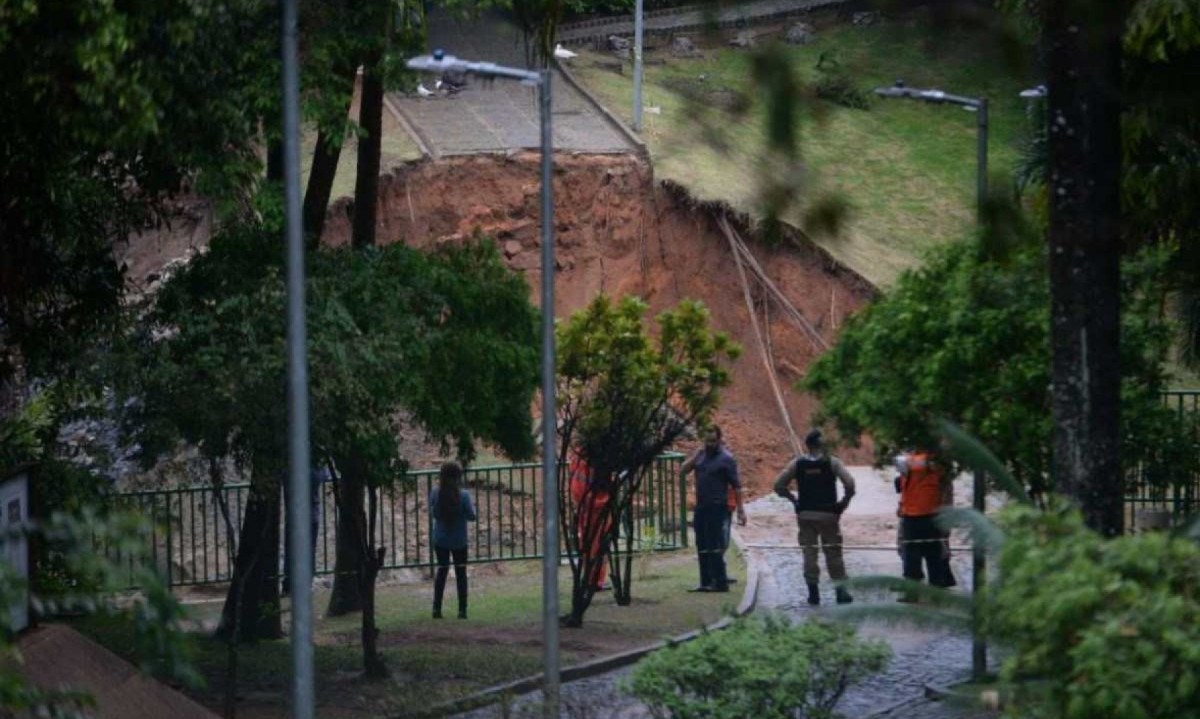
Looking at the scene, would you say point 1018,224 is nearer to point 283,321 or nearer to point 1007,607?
point 1007,607

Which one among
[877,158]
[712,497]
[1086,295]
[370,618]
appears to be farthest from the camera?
[877,158]

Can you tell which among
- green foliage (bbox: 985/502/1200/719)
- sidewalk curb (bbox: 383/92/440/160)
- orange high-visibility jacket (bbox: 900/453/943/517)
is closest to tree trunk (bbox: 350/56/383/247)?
orange high-visibility jacket (bbox: 900/453/943/517)

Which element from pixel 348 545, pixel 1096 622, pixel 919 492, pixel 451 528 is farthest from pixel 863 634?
pixel 1096 622

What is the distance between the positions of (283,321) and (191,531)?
24.5ft

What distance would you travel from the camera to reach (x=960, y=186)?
35719mm

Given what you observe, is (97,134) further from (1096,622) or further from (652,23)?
(652,23)

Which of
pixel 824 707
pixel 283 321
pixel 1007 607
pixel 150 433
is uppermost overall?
pixel 283 321

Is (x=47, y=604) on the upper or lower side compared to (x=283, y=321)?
lower

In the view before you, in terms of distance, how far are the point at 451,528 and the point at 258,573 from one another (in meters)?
2.04

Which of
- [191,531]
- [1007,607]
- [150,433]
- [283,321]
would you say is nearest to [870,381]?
[283,321]

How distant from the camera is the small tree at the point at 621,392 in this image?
18094mm

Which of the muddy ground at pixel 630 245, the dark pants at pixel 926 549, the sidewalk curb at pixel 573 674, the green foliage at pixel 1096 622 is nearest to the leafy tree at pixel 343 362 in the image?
the sidewalk curb at pixel 573 674

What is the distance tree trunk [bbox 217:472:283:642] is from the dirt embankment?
14.5m

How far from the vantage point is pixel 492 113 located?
1464 inches
